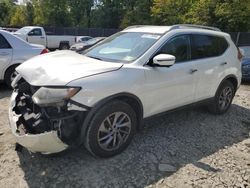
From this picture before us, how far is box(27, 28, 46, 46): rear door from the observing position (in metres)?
19.8

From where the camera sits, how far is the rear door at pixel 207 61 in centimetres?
534

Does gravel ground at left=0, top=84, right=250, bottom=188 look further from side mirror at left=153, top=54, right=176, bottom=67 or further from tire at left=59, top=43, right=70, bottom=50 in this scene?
tire at left=59, top=43, right=70, bottom=50

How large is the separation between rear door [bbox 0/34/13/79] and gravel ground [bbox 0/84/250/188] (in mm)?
2399

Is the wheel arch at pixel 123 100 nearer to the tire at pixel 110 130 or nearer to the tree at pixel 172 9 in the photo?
the tire at pixel 110 130

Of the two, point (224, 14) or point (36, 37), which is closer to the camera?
point (36, 37)

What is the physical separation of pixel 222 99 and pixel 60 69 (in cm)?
354

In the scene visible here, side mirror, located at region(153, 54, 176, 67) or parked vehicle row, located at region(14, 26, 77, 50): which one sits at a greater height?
side mirror, located at region(153, 54, 176, 67)

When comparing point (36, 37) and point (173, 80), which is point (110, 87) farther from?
point (36, 37)

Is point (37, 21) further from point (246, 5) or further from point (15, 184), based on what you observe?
point (15, 184)

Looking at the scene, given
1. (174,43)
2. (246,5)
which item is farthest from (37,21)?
(174,43)

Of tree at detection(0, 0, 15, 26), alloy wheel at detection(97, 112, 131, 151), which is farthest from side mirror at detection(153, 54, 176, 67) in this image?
tree at detection(0, 0, 15, 26)

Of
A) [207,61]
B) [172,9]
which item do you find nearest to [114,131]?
[207,61]

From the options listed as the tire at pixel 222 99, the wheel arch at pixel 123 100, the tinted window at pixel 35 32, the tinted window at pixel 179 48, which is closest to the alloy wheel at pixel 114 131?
the wheel arch at pixel 123 100

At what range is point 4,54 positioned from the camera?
7.43 meters
